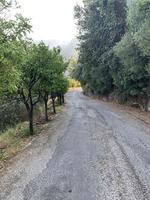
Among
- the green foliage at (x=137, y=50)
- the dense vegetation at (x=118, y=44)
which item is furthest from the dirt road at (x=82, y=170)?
the dense vegetation at (x=118, y=44)

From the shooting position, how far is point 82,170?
1062cm

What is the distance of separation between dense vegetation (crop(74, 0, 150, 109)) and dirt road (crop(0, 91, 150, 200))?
30.5 ft

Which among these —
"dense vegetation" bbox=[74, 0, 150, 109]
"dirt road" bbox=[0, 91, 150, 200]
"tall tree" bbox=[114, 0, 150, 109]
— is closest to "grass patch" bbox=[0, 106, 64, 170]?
"dirt road" bbox=[0, 91, 150, 200]

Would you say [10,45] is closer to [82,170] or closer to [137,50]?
[82,170]

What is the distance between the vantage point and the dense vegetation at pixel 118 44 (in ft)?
79.7

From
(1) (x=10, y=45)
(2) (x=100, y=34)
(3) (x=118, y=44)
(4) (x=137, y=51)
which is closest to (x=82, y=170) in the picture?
(1) (x=10, y=45)

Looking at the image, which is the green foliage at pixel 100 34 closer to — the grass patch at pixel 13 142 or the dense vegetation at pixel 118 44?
the dense vegetation at pixel 118 44

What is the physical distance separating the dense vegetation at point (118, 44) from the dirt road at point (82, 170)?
9297 millimetres

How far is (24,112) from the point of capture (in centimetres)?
3209

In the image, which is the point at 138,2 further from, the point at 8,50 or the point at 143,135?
the point at 8,50

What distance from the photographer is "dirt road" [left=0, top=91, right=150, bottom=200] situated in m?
8.58

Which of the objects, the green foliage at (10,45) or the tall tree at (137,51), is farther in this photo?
the tall tree at (137,51)

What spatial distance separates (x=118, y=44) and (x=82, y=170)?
71.8 feet

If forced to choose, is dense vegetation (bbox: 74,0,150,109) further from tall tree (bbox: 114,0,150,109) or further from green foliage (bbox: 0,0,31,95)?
green foliage (bbox: 0,0,31,95)
